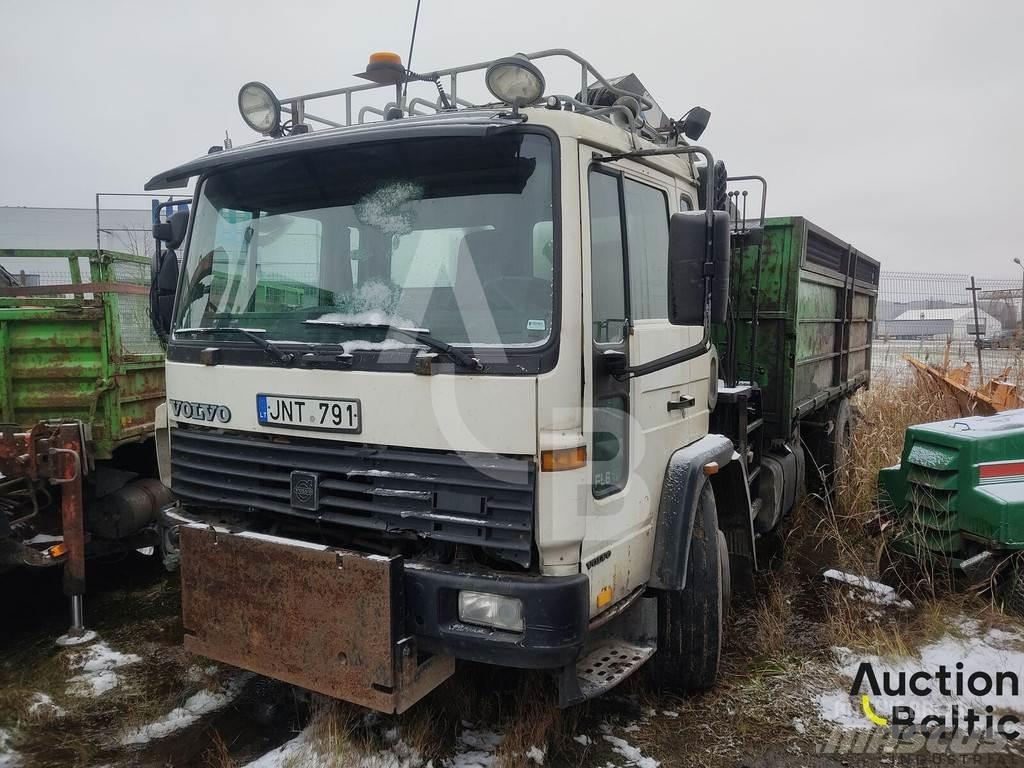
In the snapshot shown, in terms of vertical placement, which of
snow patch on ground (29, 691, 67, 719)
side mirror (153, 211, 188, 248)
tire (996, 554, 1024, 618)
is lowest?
snow patch on ground (29, 691, 67, 719)

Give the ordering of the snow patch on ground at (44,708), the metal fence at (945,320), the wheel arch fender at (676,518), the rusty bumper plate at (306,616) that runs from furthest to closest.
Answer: the metal fence at (945,320) < the snow patch on ground at (44,708) < the wheel arch fender at (676,518) < the rusty bumper plate at (306,616)

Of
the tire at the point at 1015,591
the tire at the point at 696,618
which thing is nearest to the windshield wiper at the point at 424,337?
the tire at the point at 696,618

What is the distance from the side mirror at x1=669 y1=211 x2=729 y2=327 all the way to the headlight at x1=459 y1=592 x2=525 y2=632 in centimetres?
119

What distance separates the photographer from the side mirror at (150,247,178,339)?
3.65 metres

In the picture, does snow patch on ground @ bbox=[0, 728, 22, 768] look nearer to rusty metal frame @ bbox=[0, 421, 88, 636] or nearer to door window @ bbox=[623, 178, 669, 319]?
rusty metal frame @ bbox=[0, 421, 88, 636]

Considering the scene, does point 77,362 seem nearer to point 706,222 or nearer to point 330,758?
point 330,758

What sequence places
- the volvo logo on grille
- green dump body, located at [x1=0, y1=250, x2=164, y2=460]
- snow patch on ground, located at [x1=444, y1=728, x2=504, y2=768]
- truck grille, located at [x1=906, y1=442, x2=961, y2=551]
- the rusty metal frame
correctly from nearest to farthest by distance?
the volvo logo on grille → snow patch on ground, located at [x1=444, y1=728, x2=504, y2=768] → the rusty metal frame → truck grille, located at [x1=906, y1=442, x2=961, y2=551] → green dump body, located at [x1=0, y1=250, x2=164, y2=460]

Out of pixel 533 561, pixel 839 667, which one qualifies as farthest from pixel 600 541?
pixel 839 667

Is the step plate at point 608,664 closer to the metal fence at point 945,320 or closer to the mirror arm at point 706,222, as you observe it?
the mirror arm at point 706,222

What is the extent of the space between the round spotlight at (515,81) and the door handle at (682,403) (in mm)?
1455

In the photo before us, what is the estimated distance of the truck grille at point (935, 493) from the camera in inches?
171

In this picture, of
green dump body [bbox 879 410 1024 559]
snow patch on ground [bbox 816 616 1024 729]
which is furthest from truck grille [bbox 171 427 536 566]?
green dump body [bbox 879 410 1024 559]

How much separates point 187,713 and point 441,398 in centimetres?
206

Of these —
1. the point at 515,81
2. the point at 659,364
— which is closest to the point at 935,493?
the point at 659,364
